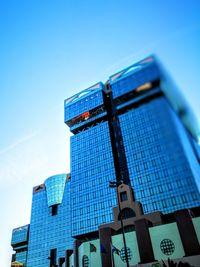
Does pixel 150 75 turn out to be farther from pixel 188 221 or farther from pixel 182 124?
pixel 188 221

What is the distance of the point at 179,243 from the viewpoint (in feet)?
118

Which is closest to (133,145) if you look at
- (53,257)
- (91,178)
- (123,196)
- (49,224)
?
(123,196)

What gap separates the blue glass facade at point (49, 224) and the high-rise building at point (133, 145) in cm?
4138

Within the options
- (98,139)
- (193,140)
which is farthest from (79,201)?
(193,140)

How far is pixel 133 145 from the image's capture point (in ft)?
232

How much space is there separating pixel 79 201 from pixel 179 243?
2030 inches

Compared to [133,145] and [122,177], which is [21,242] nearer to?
[122,177]

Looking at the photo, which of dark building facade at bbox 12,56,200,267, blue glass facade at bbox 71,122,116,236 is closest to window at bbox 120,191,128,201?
dark building facade at bbox 12,56,200,267

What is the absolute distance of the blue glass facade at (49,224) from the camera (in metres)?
117

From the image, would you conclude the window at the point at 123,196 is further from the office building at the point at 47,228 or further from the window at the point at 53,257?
the window at the point at 53,257

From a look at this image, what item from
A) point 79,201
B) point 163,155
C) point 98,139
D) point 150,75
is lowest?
point 163,155

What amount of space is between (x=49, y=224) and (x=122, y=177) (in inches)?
2589

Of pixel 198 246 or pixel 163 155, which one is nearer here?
pixel 163 155

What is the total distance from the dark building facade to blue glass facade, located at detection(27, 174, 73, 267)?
0.51m
